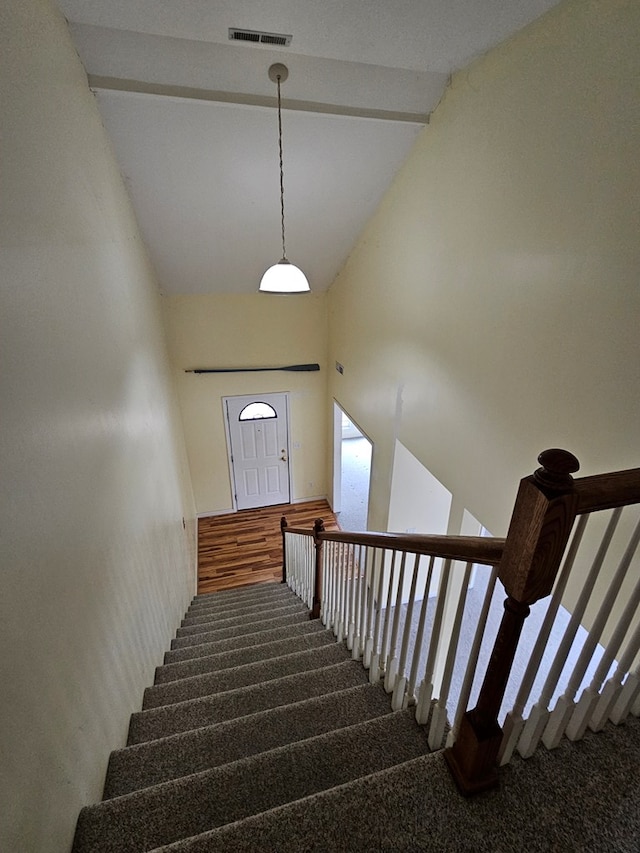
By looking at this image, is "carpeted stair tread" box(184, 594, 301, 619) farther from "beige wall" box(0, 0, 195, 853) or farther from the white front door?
the white front door

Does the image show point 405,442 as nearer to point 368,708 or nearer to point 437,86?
point 368,708

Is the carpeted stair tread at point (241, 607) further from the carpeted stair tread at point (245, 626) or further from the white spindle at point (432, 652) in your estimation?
the white spindle at point (432, 652)

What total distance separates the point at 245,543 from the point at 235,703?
13.2ft

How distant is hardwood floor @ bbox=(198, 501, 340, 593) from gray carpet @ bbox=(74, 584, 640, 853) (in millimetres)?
3360

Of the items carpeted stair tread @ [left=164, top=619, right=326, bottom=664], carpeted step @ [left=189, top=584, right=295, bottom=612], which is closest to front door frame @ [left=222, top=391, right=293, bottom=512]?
carpeted step @ [left=189, top=584, right=295, bottom=612]

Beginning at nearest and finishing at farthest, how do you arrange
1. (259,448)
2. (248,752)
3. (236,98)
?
(248,752), (236,98), (259,448)

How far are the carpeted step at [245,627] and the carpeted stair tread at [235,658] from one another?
1.36ft

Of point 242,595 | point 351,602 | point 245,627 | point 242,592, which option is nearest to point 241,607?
point 242,595

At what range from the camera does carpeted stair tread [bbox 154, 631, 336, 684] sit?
2393 millimetres

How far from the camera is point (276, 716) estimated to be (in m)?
1.62

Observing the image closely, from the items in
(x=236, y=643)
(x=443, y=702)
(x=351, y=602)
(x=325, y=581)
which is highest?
(x=443, y=702)

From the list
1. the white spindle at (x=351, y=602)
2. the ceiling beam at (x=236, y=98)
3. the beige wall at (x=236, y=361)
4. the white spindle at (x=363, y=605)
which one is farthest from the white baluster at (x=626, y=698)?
the beige wall at (x=236, y=361)

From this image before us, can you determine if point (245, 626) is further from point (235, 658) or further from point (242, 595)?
point (242, 595)

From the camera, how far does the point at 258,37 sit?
199cm
